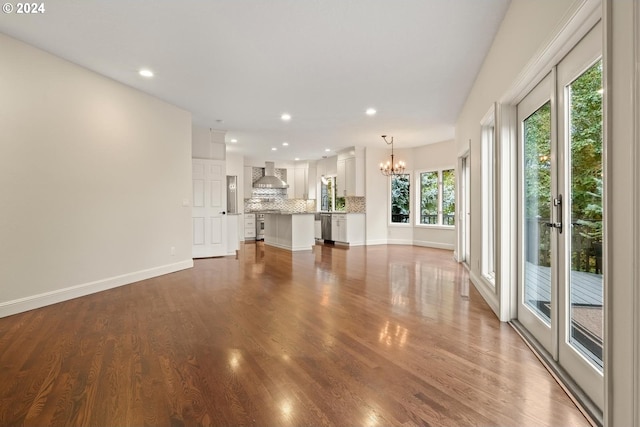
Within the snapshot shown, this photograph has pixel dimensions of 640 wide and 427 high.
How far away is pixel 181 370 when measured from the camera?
7.29 feet

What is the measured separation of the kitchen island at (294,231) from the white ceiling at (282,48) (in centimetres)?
323

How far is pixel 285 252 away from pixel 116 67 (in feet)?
17.5

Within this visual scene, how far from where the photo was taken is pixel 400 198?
33.0 ft

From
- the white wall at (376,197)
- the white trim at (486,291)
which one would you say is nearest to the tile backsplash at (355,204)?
the white wall at (376,197)

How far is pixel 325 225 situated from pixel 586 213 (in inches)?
356

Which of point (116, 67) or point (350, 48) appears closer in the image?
point (350, 48)

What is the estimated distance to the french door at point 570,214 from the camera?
185 cm

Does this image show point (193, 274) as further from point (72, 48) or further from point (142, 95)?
point (72, 48)

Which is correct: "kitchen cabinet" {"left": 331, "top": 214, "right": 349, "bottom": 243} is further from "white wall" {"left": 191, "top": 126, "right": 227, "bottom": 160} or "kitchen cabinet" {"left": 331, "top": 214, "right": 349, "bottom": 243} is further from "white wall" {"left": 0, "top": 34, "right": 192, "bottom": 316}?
"white wall" {"left": 0, "top": 34, "right": 192, "bottom": 316}

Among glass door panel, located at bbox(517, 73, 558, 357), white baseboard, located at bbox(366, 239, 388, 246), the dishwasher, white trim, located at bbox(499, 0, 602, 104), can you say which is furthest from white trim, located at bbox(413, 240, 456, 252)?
white trim, located at bbox(499, 0, 602, 104)

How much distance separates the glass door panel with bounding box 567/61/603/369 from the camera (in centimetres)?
184
